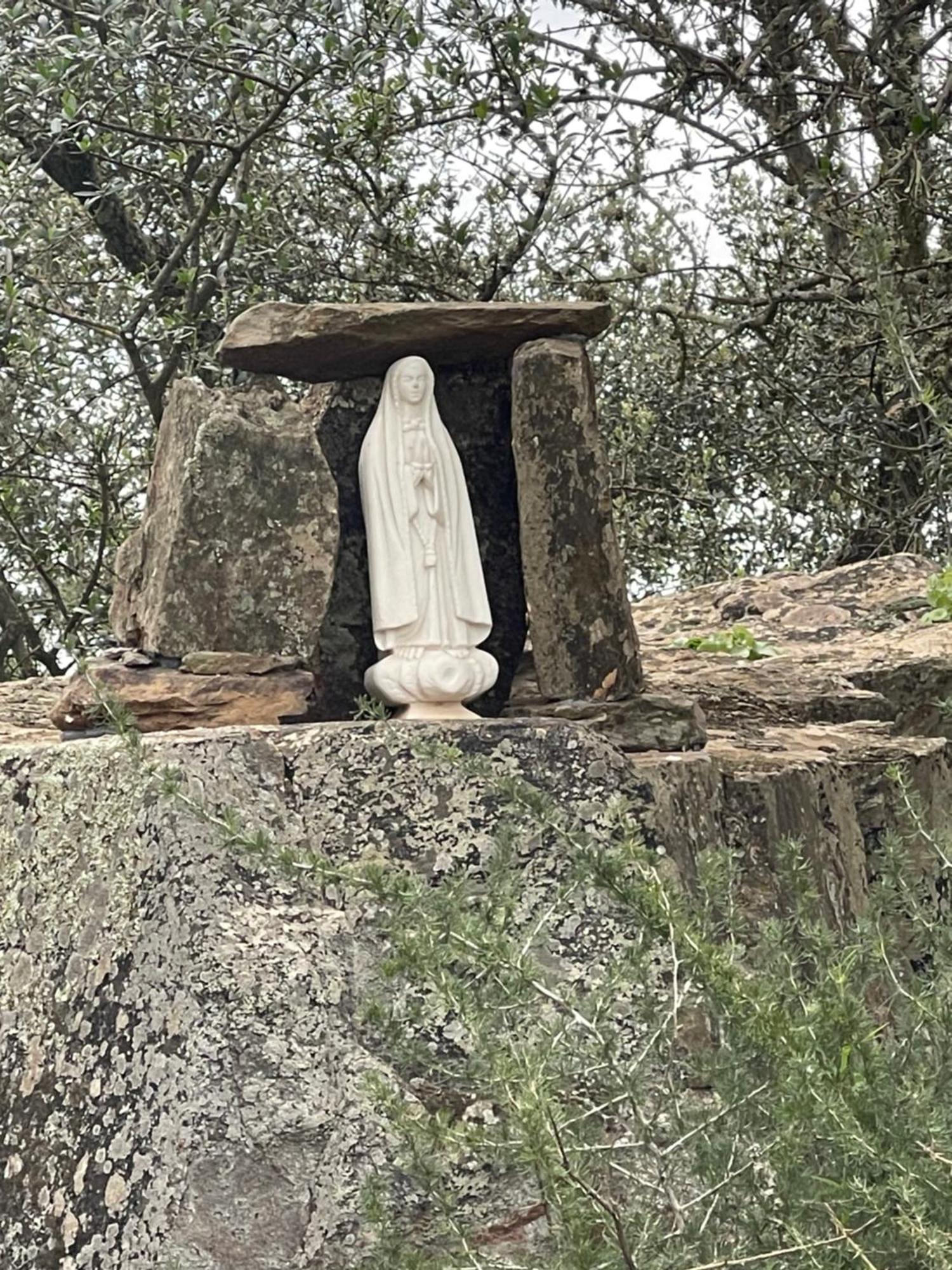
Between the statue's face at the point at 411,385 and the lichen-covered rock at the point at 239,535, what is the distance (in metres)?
0.25

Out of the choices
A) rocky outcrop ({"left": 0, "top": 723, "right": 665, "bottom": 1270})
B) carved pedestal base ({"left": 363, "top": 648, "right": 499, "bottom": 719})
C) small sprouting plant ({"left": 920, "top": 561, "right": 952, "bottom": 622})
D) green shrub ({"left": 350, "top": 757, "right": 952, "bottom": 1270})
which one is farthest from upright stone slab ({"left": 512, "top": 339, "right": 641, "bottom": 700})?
small sprouting plant ({"left": 920, "top": 561, "right": 952, "bottom": 622})

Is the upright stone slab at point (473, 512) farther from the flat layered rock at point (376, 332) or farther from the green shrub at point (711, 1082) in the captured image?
the green shrub at point (711, 1082)

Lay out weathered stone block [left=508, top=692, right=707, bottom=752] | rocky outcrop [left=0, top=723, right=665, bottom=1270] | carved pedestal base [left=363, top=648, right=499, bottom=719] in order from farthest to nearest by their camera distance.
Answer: weathered stone block [left=508, top=692, right=707, bottom=752] → carved pedestal base [left=363, top=648, right=499, bottom=719] → rocky outcrop [left=0, top=723, right=665, bottom=1270]

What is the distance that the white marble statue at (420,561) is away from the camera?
438 cm

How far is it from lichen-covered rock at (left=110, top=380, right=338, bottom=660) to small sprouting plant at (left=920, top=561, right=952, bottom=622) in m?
3.08

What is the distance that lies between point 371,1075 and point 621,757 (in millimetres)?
1975

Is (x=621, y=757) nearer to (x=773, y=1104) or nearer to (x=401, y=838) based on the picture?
(x=401, y=838)

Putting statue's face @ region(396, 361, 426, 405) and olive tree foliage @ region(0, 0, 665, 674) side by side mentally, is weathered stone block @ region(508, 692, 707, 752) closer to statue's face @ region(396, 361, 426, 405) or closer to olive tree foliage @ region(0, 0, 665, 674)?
statue's face @ region(396, 361, 426, 405)

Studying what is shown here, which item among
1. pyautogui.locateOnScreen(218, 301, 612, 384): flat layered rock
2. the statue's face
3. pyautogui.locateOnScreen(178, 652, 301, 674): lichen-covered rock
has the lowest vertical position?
pyautogui.locateOnScreen(178, 652, 301, 674): lichen-covered rock

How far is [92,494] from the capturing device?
7.50m

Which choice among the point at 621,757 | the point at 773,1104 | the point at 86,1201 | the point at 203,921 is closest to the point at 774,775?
the point at 621,757

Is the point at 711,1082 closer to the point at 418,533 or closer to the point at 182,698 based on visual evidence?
the point at 182,698

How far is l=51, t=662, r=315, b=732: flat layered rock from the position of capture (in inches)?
167

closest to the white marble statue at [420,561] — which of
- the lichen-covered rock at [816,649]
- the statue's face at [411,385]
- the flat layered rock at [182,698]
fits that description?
the statue's face at [411,385]
